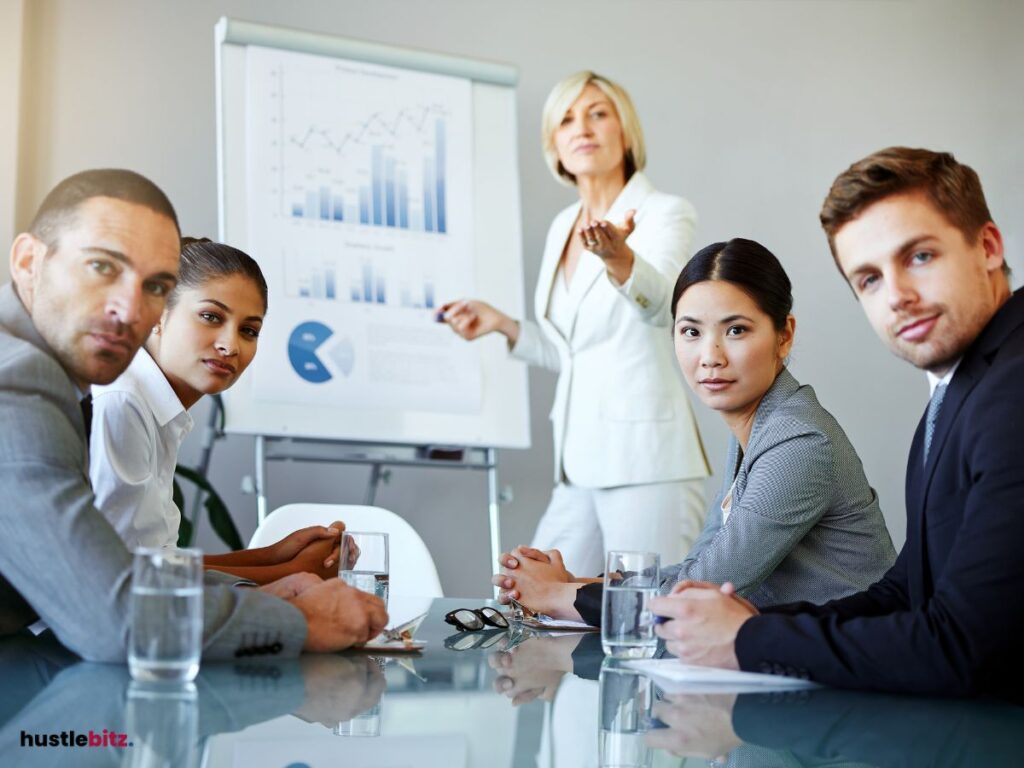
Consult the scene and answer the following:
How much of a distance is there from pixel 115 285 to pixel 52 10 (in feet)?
10.7

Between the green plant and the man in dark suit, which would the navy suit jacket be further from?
the green plant

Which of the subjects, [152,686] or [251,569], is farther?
[251,569]

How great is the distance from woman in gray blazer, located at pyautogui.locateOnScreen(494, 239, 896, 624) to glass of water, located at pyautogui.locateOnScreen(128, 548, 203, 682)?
0.82 m

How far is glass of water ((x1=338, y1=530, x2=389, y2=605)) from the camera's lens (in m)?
1.56

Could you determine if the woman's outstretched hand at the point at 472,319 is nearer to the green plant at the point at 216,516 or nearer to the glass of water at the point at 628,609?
the green plant at the point at 216,516

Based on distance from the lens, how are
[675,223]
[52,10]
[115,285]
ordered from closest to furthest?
1. [115,285]
2. [675,223]
3. [52,10]

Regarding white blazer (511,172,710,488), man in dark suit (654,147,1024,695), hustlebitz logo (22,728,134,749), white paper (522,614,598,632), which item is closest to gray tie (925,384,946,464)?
man in dark suit (654,147,1024,695)

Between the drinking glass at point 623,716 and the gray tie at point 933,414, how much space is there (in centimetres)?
43

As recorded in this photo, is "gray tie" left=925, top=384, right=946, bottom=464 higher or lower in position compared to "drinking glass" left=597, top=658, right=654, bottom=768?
higher

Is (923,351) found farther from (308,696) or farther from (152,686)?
(152,686)

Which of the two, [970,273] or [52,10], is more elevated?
[52,10]

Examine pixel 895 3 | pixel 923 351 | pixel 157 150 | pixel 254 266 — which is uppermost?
pixel 895 3

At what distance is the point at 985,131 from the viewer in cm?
507

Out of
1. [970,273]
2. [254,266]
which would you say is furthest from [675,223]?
[970,273]
